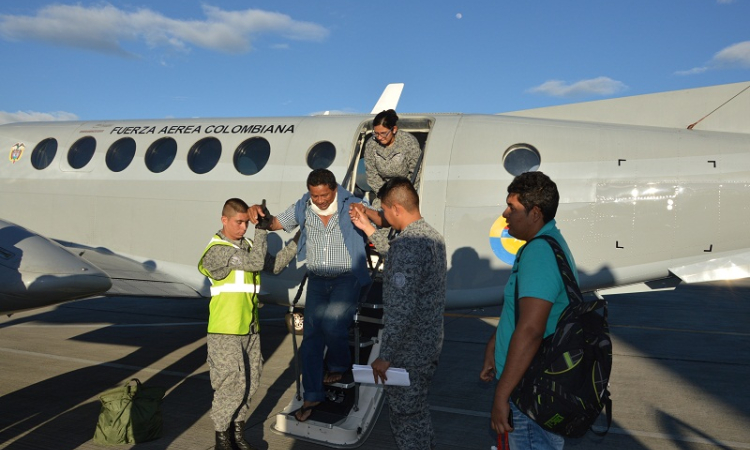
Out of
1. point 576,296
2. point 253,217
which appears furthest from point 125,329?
point 576,296

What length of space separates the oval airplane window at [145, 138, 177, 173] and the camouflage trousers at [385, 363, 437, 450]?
6.46 metres

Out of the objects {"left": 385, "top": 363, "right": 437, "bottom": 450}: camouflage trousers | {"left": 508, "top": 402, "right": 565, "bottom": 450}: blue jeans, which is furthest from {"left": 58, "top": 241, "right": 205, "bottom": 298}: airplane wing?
{"left": 508, "top": 402, "right": 565, "bottom": 450}: blue jeans

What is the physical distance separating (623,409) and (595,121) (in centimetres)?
403

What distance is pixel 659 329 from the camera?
1255 centimetres

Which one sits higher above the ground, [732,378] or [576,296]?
[576,296]

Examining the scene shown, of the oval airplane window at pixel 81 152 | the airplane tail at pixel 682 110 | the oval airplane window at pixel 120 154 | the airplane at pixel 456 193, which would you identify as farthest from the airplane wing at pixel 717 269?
the oval airplane window at pixel 81 152

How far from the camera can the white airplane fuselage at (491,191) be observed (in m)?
7.28

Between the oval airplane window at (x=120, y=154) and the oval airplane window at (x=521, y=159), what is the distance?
5.85 metres

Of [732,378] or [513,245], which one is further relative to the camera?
[732,378]

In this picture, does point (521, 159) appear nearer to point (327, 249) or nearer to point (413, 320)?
point (327, 249)

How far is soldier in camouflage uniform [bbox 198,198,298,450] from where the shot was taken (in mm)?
5266

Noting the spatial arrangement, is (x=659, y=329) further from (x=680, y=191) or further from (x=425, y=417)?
(x=425, y=417)

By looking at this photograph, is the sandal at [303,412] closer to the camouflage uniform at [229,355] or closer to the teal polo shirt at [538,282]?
the camouflage uniform at [229,355]

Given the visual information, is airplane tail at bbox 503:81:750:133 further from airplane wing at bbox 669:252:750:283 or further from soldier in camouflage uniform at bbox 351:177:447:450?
soldier in camouflage uniform at bbox 351:177:447:450
